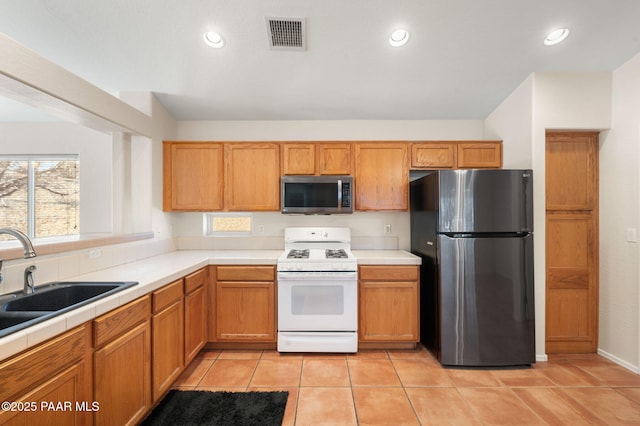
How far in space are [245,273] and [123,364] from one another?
126cm

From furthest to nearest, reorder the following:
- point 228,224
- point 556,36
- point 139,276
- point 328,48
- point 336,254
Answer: point 228,224, point 336,254, point 328,48, point 556,36, point 139,276

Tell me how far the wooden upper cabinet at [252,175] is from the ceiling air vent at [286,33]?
3.41 feet

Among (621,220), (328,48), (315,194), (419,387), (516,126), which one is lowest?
(419,387)

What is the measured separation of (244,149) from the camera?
10.2ft

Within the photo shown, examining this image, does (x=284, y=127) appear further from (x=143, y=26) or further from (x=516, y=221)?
(x=516, y=221)

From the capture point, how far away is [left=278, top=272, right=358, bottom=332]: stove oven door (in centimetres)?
270

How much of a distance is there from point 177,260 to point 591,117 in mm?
4179

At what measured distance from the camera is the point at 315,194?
305 cm

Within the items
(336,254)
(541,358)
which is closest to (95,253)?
(336,254)

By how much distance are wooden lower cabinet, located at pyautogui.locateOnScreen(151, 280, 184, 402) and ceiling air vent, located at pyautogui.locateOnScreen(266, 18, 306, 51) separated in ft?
6.99

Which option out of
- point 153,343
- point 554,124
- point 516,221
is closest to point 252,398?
point 153,343

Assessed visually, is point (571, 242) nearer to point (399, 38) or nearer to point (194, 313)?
point (399, 38)

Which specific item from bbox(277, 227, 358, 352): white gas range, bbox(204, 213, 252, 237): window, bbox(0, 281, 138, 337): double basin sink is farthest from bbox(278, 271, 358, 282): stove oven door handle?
bbox(0, 281, 138, 337): double basin sink

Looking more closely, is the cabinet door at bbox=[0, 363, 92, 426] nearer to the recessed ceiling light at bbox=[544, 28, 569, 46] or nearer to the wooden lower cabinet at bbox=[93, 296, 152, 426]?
the wooden lower cabinet at bbox=[93, 296, 152, 426]
